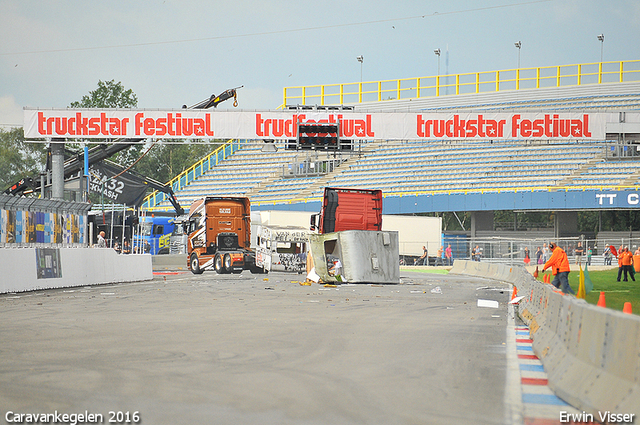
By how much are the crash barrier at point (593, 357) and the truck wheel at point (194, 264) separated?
27.4 meters

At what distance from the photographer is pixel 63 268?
23297 mm

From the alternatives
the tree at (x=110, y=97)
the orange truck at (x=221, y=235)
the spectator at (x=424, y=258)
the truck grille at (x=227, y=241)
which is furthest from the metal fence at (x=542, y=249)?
the tree at (x=110, y=97)

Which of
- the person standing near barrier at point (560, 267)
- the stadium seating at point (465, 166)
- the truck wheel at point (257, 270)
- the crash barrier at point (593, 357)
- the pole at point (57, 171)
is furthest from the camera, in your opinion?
the stadium seating at point (465, 166)

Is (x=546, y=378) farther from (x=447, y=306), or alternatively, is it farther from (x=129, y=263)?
(x=129, y=263)

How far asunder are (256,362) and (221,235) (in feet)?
86.6

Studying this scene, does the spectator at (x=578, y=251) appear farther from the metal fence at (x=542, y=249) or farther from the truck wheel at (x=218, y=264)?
the truck wheel at (x=218, y=264)

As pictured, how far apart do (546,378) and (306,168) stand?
53801 mm

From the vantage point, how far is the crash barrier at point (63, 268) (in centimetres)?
2037

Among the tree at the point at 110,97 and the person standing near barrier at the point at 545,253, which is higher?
the tree at the point at 110,97

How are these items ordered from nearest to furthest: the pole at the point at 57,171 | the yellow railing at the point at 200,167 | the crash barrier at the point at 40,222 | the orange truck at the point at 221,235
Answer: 1. the crash barrier at the point at 40,222
2. the pole at the point at 57,171
3. the orange truck at the point at 221,235
4. the yellow railing at the point at 200,167

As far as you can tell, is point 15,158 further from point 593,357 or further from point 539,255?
point 593,357

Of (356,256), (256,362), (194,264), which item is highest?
(256,362)

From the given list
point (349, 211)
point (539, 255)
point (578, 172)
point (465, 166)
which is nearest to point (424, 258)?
point (539, 255)

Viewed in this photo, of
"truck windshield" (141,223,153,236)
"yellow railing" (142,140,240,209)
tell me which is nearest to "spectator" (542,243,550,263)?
"truck windshield" (141,223,153,236)
